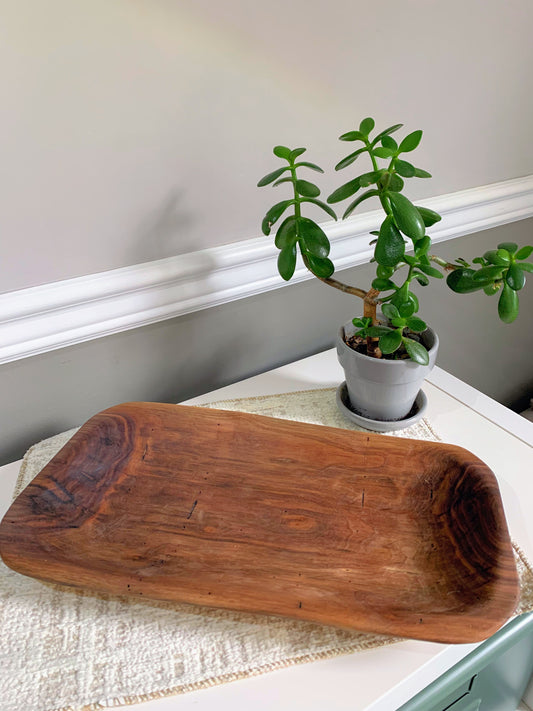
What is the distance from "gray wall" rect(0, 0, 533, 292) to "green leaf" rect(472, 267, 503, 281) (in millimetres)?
250

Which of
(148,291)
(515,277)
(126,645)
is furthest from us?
(148,291)

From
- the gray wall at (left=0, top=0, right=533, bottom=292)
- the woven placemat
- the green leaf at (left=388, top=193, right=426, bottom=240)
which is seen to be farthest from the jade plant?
the woven placemat

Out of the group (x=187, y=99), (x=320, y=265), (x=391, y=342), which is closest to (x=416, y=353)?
(x=391, y=342)

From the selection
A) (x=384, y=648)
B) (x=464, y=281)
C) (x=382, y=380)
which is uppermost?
(x=464, y=281)

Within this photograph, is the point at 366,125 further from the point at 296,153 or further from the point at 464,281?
the point at 464,281

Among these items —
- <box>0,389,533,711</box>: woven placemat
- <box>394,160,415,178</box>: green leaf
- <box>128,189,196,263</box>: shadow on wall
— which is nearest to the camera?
<box>0,389,533,711</box>: woven placemat

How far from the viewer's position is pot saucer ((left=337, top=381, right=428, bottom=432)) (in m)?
0.63

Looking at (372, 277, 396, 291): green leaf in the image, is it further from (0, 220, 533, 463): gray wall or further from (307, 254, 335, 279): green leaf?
(0, 220, 533, 463): gray wall

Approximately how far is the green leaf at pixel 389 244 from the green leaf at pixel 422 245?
1.3 inches

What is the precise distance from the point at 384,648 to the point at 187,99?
53 cm

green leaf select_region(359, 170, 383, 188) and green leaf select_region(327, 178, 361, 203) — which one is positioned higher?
green leaf select_region(359, 170, 383, 188)

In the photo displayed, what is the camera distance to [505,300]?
0.54 m

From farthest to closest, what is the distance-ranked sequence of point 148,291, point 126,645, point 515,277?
1. point 148,291
2. point 515,277
3. point 126,645

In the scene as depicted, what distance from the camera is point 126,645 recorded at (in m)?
0.43
